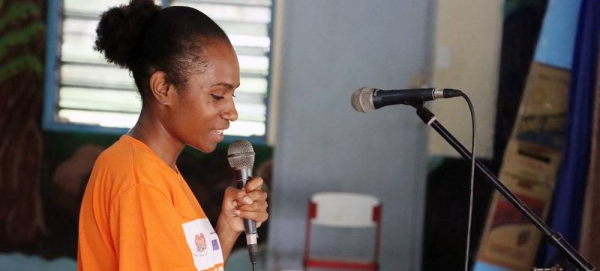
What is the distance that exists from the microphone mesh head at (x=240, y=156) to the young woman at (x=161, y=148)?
83mm

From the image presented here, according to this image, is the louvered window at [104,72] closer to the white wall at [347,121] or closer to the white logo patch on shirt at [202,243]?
the white wall at [347,121]

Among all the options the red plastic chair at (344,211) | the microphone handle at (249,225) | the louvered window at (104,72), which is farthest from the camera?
the louvered window at (104,72)

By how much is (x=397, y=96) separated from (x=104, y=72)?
2.92m

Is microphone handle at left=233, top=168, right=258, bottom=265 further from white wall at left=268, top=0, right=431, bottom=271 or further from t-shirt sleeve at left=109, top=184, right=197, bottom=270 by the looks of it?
white wall at left=268, top=0, right=431, bottom=271

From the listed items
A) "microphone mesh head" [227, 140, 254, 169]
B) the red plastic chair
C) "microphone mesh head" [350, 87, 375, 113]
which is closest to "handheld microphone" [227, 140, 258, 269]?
"microphone mesh head" [227, 140, 254, 169]

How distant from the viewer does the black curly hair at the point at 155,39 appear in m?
1.56

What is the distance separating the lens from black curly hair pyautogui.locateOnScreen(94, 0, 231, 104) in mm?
1564

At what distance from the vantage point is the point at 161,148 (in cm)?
159

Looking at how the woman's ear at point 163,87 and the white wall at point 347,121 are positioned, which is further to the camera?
the white wall at point 347,121

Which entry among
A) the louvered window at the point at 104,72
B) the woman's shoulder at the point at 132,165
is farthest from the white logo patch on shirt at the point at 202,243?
the louvered window at the point at 104,72

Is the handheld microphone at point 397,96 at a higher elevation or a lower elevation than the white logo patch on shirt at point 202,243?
higher

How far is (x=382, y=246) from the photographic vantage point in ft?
14.9

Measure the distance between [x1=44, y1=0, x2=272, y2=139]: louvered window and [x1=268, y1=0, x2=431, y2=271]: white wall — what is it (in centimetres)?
11

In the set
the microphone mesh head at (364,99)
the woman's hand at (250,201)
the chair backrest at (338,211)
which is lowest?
the chair backrest at (338,211)
